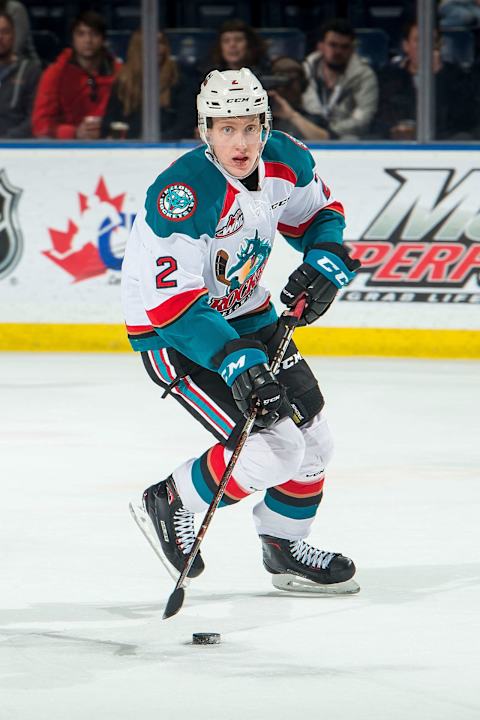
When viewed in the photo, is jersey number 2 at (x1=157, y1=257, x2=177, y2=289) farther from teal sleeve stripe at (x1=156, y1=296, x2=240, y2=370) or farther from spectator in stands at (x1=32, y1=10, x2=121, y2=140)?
spectator in stands at (x1=32, y1=10, x2=121, y2=140)

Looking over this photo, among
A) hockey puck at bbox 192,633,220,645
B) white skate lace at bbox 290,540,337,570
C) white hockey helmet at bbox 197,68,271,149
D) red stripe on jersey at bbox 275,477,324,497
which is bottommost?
white skate lace at bbox 290,540,337,570

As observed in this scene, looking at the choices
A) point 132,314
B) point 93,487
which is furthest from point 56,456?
point 132,314

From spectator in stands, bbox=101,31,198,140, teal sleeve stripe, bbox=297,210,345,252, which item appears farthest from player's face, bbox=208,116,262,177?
spectator in stands, bbox=101,31,198,140

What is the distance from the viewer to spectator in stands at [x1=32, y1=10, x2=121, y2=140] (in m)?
7.87

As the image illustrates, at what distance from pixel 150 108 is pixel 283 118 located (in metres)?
0.65

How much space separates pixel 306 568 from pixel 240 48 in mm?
4384

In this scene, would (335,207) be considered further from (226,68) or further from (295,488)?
(226,68)

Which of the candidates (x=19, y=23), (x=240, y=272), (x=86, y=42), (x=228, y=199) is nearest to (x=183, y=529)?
(x=240, y=272)

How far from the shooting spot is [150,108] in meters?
8.01

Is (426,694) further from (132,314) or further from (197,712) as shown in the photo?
(132,314)

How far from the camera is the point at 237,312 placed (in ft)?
12.1

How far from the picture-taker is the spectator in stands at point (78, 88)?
7.87 metres

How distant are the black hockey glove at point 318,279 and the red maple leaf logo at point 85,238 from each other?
4.26 meters

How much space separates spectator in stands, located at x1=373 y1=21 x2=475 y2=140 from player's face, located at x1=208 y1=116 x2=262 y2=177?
4.40 metres
